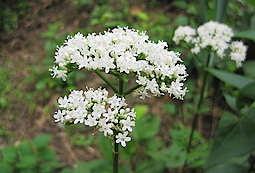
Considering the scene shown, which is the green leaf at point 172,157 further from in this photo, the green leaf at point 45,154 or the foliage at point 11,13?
the foliage at point 11,13

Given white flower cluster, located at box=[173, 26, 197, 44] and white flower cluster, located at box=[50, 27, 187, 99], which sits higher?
white flower cluster, located at box=[173, 26, 197, 44]

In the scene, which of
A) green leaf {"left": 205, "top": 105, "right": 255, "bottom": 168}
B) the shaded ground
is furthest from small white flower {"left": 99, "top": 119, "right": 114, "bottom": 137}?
the shaded ground

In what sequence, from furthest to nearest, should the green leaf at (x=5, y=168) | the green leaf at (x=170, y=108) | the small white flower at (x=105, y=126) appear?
the green leaf at (x=170, y=108), the green leaf at (x=5, y=168), the small white flower at (x=105, y=126)

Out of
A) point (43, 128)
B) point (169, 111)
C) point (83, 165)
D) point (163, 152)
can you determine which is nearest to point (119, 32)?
point (83, 165)

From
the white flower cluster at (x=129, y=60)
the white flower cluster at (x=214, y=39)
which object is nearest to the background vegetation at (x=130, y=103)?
the white flower cluster at (x=214, y=39)

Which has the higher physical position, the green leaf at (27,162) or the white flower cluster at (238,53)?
the white flower cluster at (238,53)

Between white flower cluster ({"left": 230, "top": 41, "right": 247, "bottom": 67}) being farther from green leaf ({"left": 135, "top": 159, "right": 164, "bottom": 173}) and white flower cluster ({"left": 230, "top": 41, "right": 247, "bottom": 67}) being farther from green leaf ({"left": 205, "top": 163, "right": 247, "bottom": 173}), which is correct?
green leaf ({"left": 135, "top": 159, "right": 164, "bottom": 173})

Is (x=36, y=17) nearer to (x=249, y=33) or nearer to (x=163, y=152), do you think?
(x=163, y=152)
